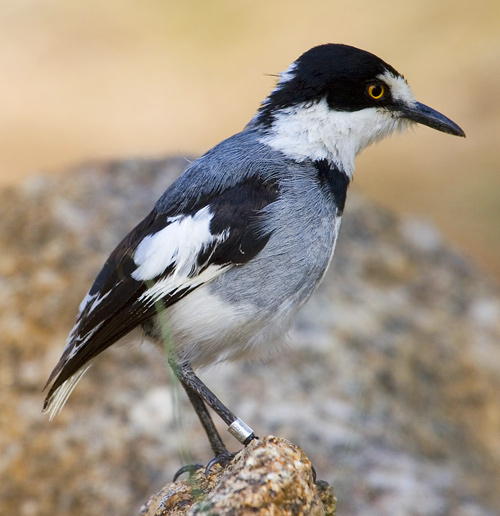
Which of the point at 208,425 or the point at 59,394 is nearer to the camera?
the point at 59,394

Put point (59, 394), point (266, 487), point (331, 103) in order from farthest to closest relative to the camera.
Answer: point (331, 103)
point (59, 394)
point (266, 487)

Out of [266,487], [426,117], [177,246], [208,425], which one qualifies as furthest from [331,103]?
[266,487]

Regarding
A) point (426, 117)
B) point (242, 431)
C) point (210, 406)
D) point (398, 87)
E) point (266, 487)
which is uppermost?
point (398, 87)

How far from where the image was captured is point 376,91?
4062 millimetres

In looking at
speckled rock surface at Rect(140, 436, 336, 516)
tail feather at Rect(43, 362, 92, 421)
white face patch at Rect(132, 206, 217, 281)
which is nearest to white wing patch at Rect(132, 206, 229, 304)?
white face patch at Rect(132, 206, 217, 281)

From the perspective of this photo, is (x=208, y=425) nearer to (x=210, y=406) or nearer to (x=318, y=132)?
(x=210, y=406)

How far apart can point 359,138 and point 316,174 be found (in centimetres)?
37

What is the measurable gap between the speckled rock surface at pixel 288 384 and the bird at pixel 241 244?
1.10 ft

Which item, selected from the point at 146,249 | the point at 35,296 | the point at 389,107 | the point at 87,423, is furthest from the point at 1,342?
the point at 389,107

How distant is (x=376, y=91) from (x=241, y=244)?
1101 mm

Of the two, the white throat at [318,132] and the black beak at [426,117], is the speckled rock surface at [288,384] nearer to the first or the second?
the white throat at [318,132]

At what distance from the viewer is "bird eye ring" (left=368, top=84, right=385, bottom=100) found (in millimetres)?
4035

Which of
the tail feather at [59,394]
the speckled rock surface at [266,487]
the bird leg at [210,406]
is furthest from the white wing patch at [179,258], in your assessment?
the speckled rock surface at [266,487]

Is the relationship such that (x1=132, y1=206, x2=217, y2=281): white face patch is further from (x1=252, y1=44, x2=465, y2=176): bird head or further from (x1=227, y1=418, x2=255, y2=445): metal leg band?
(x1=227, y1=418, x2=255, y2=445): metal leg band
